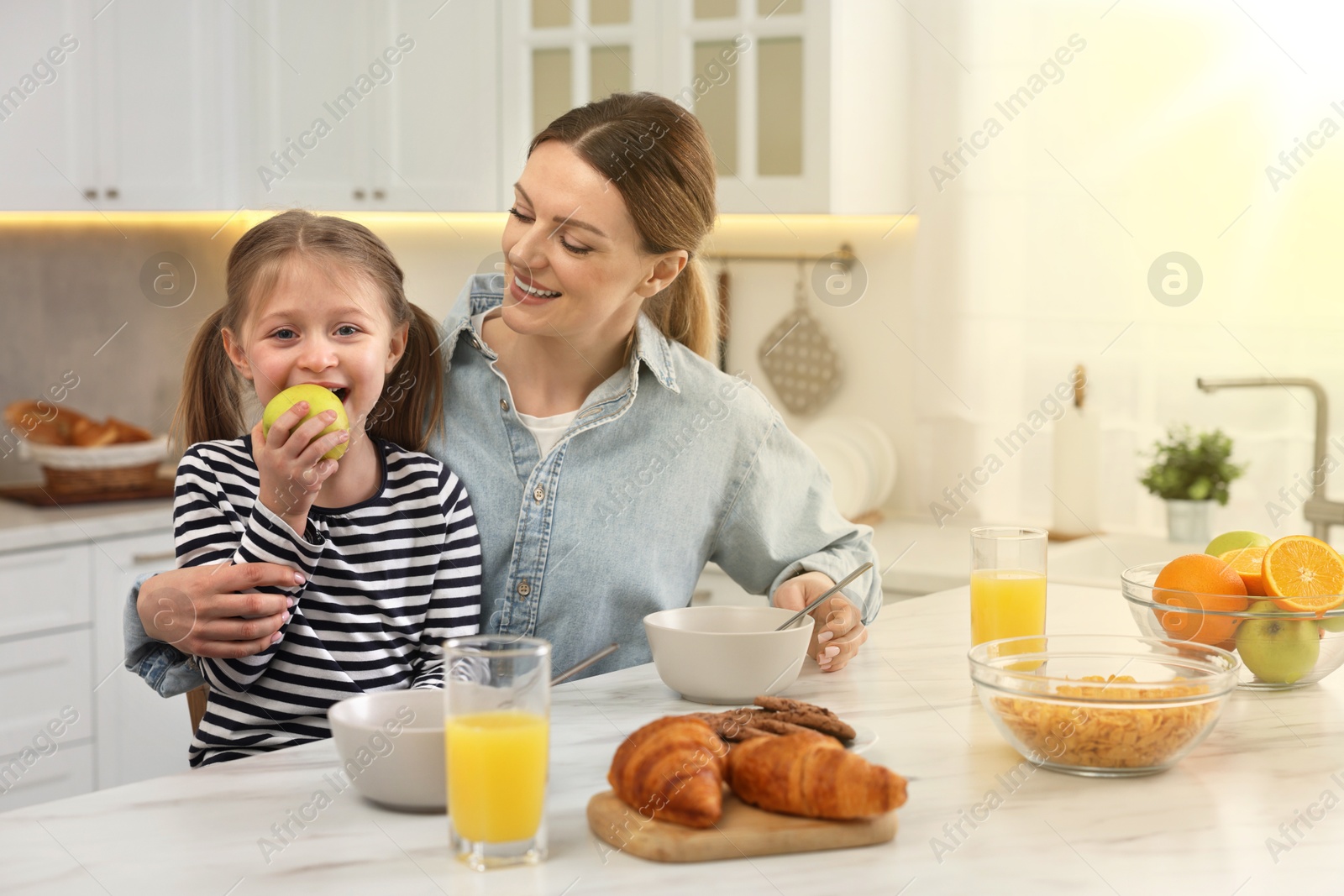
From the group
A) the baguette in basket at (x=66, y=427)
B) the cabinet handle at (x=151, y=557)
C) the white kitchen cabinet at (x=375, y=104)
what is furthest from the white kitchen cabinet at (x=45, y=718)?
the white kitchen cabinet at (x=375, y=104)

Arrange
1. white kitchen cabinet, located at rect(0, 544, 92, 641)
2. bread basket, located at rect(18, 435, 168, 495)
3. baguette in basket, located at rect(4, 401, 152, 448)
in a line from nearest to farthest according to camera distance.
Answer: white kitchen cabinet, located at rect(0, 544, 92, 641) < bread basket, located at rect(18, 435, 168, 495) < baguette in basket, located at rect(4, 401, 152, 448)

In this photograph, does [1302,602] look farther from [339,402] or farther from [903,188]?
[903,188]

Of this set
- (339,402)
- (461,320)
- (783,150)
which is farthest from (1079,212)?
(339,402)

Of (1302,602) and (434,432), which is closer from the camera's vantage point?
(1302,602)

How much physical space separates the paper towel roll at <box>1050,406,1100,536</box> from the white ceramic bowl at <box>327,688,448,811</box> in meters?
2.15

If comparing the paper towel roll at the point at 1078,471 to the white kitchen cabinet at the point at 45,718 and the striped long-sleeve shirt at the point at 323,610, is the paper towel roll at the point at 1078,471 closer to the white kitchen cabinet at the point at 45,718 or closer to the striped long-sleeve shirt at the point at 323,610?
the striped long-sleeve shirt at the point at 323,610

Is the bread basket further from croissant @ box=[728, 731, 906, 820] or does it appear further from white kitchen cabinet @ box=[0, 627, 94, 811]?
croissant @ box=[728, 731, 906, 820]

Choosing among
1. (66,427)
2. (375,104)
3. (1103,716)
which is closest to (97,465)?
(66,427)

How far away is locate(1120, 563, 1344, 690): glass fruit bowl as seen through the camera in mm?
1203

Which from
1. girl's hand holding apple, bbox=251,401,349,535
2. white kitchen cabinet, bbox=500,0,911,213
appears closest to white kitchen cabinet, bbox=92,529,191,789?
white kitchen cabinet, bbox=500,0,911,213

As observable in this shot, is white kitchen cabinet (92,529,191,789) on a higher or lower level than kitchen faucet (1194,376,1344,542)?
lower

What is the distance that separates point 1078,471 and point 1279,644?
1.63 metres

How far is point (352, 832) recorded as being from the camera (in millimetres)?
878

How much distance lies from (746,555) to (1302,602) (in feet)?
2.11
